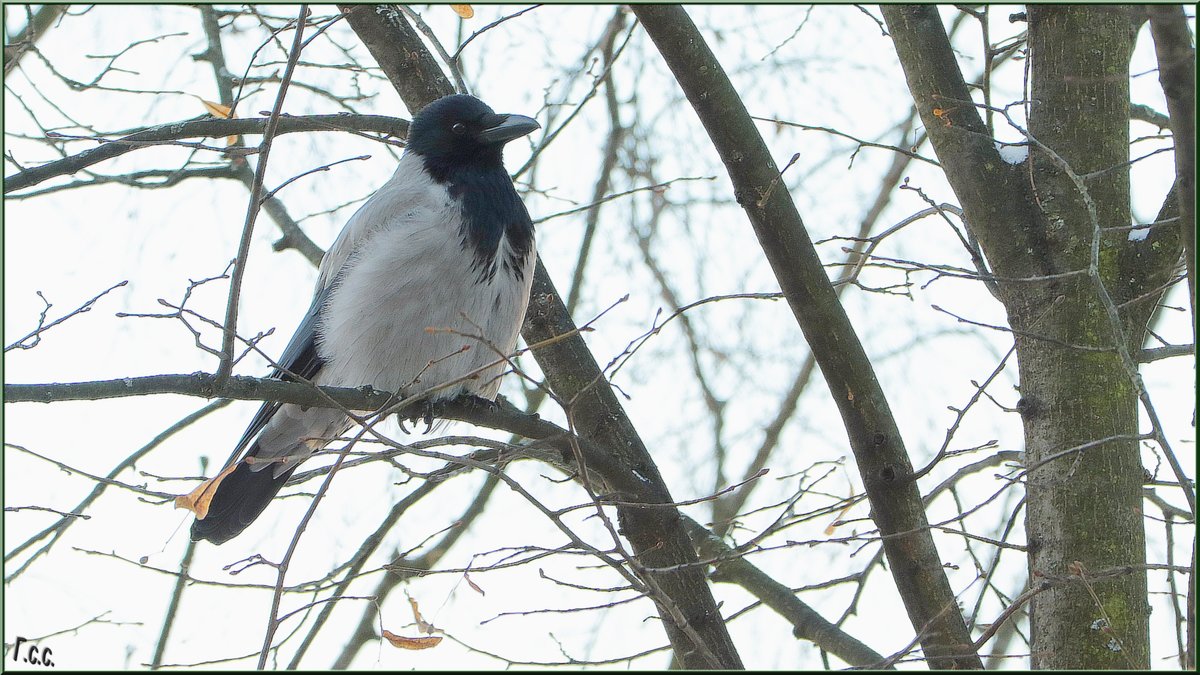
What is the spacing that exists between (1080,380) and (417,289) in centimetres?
246

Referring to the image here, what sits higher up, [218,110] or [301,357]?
[218,110]

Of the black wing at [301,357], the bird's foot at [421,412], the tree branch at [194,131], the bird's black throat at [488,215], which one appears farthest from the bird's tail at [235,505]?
the tree branch at [194,131]

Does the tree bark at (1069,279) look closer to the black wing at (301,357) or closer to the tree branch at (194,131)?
the tree branch at (194,131)

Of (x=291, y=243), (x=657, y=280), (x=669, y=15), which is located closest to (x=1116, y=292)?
(x=669, y=15)

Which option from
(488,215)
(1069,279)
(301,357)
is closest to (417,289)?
(488,215)

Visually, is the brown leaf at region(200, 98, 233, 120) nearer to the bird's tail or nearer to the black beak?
the black beak

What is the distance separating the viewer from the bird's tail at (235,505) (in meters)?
4.90

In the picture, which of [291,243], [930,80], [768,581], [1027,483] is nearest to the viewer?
[1027,483]

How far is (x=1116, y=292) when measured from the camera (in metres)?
3.61

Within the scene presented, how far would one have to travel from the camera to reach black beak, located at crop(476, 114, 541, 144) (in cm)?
509

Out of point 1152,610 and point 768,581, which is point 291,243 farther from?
point 1152,610

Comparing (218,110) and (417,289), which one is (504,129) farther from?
(218,110)

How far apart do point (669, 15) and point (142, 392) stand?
1761mm

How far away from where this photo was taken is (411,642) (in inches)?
135
